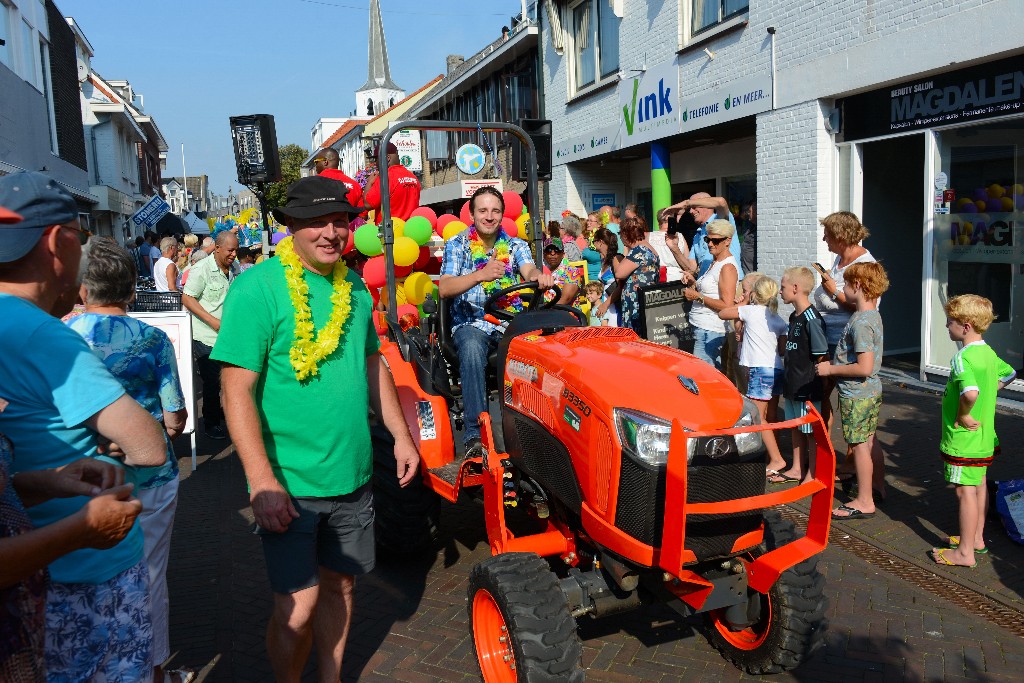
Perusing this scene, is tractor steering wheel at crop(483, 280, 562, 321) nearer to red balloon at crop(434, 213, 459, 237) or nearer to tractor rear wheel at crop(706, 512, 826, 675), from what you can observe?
tractor rear wheel at crop(706, 512, 826, 675)

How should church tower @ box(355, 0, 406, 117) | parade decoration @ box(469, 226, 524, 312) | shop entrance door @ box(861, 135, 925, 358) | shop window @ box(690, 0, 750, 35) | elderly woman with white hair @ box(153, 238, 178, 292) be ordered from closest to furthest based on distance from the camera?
parade decoration @ box(469, 226, 524, 312), shop entrance door @ box(861, 135, 925, 358), elderly woman with white hair @ box(153, 238, 178, 292), shop window @ box(690, 0, 750, 35), church tower @ box(355, 0, 406, 117)

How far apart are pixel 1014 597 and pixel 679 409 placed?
232 cm

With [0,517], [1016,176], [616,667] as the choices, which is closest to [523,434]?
[616,667]

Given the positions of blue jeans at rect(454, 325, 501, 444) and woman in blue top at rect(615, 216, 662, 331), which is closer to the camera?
blue jeans at rect(454, 325, 501, 444)

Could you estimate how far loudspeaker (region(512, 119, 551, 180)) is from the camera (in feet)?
18.5

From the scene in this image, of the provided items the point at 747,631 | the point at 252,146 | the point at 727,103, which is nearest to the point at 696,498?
the point at 747,631

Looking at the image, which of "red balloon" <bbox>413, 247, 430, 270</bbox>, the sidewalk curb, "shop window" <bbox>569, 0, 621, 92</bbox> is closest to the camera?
the sidewalk curb

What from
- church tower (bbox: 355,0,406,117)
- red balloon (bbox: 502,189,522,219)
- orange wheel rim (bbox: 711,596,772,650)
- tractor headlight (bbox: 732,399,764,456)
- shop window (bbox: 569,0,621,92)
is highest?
church tower (bbox: 355,0,406,117)

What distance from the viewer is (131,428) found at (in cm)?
196

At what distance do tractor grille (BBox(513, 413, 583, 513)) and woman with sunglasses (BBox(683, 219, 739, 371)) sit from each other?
317 centimetres

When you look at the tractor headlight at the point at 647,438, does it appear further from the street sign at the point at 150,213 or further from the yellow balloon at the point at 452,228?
the street sign at the point at 150,213

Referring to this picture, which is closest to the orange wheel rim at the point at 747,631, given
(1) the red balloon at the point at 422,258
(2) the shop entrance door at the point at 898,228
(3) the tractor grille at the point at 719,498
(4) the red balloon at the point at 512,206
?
(3) the tractor grille at the point at 719,498

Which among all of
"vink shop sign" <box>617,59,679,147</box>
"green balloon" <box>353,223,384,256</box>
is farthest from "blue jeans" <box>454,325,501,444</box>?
"vink shop sign" <box>617,59,679,147</box>

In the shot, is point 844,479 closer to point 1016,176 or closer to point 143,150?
point 1016,176
